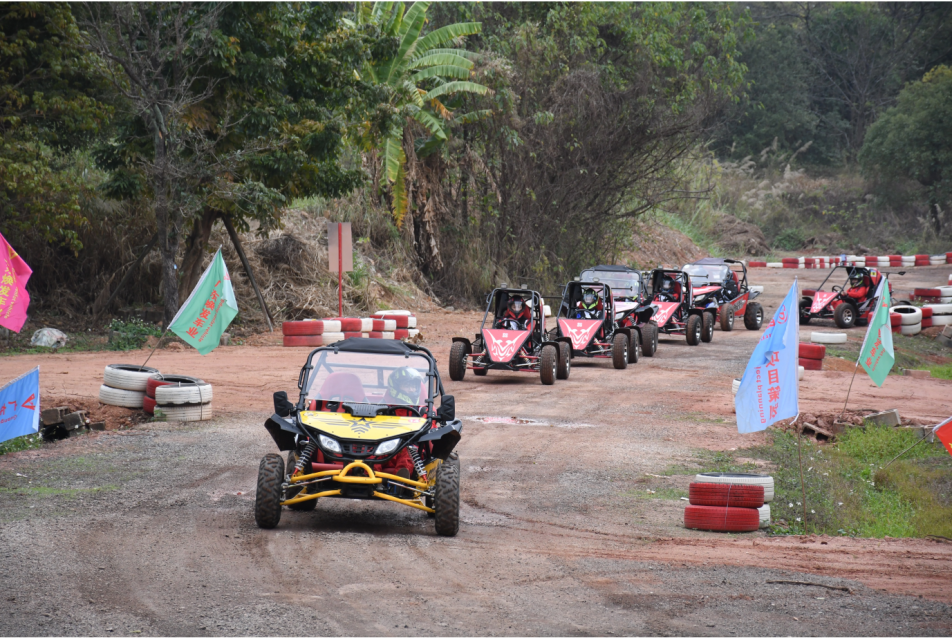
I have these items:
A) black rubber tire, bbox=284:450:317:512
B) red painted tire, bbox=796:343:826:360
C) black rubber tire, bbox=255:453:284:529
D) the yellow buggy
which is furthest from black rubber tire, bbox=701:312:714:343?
black rubber tire, bbox=255:453:284:529

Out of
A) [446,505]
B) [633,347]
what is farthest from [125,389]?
[633,347]

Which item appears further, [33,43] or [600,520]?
[33,43]

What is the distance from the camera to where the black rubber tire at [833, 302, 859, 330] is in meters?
25.8

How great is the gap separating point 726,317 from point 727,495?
18.6 m

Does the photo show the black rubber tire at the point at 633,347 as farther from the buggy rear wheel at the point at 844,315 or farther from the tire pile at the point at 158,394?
the tire pile at the point at 158,394

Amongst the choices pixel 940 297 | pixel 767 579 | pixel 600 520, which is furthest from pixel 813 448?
pixel 940 297

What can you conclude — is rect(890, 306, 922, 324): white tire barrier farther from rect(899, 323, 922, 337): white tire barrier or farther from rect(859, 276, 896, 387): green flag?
rect(859, 276, 896, 387): green flag

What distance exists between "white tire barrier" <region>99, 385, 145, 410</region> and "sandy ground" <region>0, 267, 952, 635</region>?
0.69m

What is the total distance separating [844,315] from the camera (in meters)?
25.8

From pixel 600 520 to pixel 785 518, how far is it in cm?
170

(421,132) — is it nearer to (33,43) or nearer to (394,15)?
(394,15)

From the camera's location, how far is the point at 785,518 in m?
8.52

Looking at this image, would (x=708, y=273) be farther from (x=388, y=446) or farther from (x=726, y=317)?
(x=388, y=446)

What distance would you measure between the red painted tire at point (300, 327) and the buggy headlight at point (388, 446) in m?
13.1
